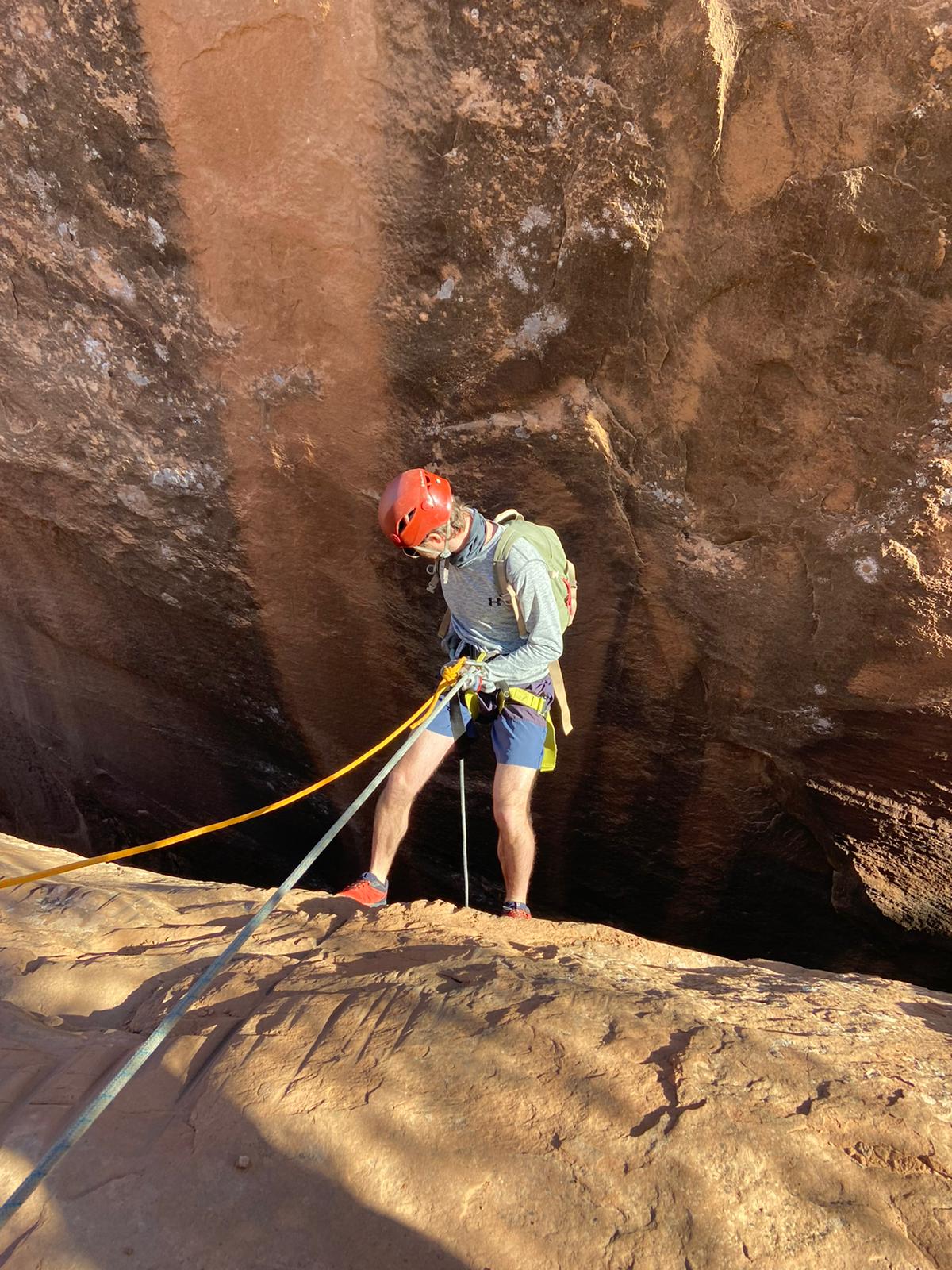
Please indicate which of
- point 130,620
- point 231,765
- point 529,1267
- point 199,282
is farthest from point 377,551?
point 529,1267

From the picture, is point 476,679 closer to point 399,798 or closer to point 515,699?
point 515,699

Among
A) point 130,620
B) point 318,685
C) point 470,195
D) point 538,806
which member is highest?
point 470,195

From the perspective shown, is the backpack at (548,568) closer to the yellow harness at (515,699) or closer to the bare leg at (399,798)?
the yellow harness at (515,699)

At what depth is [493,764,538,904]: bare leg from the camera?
3.07 m

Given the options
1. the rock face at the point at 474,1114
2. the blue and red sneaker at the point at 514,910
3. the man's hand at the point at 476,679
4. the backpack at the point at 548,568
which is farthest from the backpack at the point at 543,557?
the rock face at the point at 474,1114

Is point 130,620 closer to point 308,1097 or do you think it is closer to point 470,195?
point 470,195

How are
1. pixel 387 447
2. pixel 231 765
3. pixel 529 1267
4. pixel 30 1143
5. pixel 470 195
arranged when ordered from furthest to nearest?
pixel 231 765 < pixel 387 447 < pixel 470 195 < pixel 30 1143 < pixel 529 1267

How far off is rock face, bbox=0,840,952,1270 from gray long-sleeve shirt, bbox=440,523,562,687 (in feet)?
3.30

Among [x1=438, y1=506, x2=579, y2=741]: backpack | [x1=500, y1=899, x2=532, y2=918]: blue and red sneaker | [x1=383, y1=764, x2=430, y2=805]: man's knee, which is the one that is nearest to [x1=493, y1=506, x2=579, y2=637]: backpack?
[x1=438, y1=506, x2=579, y2=741]: backpack

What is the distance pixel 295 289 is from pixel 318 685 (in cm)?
185

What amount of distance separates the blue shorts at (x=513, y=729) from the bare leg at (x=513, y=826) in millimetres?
46

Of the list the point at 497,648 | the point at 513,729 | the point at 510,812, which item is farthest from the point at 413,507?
the point at 510,812

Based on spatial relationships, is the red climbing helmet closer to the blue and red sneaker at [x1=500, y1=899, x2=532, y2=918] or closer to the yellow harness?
the yellow harness

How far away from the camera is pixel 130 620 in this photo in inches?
167
